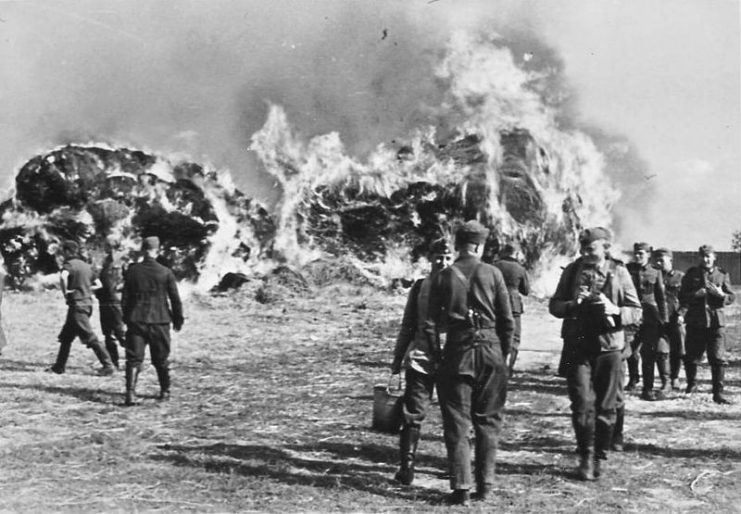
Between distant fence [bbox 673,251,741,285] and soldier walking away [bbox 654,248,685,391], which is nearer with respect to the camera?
soldier walking away [bbox 654,248,685,391]

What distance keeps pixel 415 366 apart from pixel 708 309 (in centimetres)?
483

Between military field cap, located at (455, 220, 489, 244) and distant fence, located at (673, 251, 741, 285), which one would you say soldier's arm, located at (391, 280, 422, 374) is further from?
distant fence, located at (673, 251, 741, 285)

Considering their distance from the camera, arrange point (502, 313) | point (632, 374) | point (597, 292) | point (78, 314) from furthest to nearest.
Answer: point (78, 314), point (632, 374), point (597, 292), point (502, 313)

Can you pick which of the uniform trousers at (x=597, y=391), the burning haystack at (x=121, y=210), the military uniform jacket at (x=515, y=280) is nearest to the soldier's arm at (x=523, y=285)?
the military uniform jacket at (x=515, y=280)

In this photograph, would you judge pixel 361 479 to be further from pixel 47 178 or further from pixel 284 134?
pixel 47 178

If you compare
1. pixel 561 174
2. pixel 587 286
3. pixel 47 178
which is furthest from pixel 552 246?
pixel 587 286

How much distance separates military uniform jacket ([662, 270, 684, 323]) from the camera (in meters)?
10.2

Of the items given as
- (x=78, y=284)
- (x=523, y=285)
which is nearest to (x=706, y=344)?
(x=523, y=285)

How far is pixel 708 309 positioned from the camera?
370 inches

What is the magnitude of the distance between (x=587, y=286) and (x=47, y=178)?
1594 cm

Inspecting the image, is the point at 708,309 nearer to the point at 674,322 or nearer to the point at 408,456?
the point at 674,322

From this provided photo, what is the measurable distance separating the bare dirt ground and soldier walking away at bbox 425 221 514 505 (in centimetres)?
43

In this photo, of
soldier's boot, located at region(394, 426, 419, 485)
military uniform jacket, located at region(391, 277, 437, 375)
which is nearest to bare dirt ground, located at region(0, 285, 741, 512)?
soldier's boot, located at region(394, 426, 419, 485)

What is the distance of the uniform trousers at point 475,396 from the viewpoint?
5516mm
